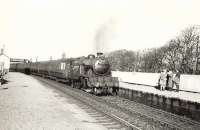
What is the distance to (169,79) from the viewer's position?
22281mm

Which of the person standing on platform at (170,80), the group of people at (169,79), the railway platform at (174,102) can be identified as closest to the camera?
the railway platform at (174,102)

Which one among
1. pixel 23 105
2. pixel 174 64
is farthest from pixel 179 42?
pixel 23 105

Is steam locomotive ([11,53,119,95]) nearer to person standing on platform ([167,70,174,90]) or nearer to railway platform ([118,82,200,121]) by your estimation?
railway platform ([118,82,200,121])

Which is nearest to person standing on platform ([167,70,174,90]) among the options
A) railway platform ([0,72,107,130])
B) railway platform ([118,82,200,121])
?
railway platform ([118,82,200,121])

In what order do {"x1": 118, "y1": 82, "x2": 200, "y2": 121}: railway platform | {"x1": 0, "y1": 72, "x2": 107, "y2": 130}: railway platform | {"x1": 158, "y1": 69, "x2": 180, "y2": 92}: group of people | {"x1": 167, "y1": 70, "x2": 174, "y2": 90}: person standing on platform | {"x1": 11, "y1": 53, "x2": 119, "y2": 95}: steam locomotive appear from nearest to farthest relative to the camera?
{"x1": 0, "y1": 72, "x2": 107, "y2": 130}: railway platform → {"x1": 118, "y1": 82, "x2": 200, "y2": 121}: railway platform → {"x1": 11, "y1": 53, "x2": 119, "y2": 95}: steam locomotive → {"x1": 158, "y1": 69, "x2": 180, "y2": 92}: group of people → {"x1": 167, "y1": 70, "x2": 174, "y2": 90}: person standing on platform

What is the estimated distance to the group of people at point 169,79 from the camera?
21312mm

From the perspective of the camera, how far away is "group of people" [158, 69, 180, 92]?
21.3 m

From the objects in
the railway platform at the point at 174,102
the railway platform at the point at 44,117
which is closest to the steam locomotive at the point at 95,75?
the railway platform at the point at 174,102

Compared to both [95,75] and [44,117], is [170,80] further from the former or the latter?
[44,117]

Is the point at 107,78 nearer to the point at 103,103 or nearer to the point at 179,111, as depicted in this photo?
the point at 103,103

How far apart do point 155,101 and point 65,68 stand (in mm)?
11349

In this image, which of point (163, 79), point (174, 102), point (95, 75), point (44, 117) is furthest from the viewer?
point (163, 79)

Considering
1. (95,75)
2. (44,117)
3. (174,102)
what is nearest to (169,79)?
(95,75)

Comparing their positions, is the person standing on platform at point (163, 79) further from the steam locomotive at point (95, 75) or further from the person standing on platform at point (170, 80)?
the steam locomotive at point (95, 75)
